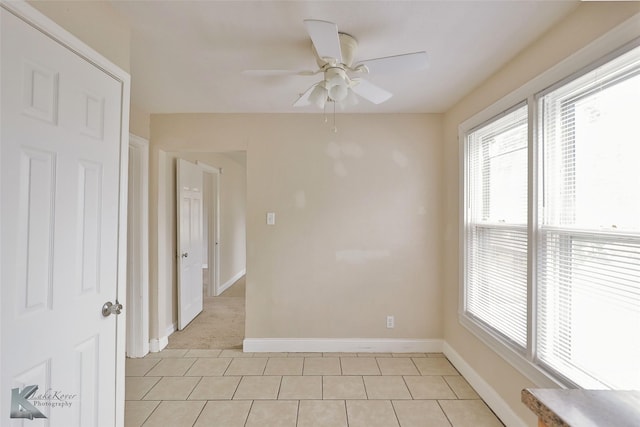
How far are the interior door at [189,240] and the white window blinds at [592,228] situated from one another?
343 cm

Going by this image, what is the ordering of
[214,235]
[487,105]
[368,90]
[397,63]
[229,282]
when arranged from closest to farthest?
[397,63] < [368,90] < [487,105] < [214,235] < [229,282]

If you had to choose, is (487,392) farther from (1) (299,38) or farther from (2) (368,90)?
(1) (299,38)

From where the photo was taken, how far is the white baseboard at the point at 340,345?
3.11 metres

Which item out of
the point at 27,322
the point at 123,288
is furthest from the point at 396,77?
the point at 27,322

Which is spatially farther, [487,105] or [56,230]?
[487,105]

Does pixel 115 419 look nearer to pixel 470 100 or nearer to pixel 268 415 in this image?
pixel 268 415

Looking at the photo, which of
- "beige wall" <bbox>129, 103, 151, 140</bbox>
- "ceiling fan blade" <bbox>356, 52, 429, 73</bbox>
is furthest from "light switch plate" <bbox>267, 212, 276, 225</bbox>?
"ceiling fan blade" <bbox>356, 52, 429, 73</bbox>

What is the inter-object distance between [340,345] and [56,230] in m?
2.63

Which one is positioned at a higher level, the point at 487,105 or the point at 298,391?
the point at 487,105

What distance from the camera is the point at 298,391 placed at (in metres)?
2.43

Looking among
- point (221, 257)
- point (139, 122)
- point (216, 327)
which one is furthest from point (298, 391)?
point (221, 257)

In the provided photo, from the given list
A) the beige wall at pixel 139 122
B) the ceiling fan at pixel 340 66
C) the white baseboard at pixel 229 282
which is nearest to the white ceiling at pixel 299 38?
the ceiling fan at pixel 340 66

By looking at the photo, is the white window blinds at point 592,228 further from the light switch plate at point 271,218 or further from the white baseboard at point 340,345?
the light switch plate at point 271,218

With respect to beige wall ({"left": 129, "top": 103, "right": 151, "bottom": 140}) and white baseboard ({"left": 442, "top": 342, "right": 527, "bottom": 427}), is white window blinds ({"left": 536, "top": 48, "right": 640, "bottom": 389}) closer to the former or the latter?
white baseboard ({"left": 442, "top": 342, "right": 527, "bottom": 427})
